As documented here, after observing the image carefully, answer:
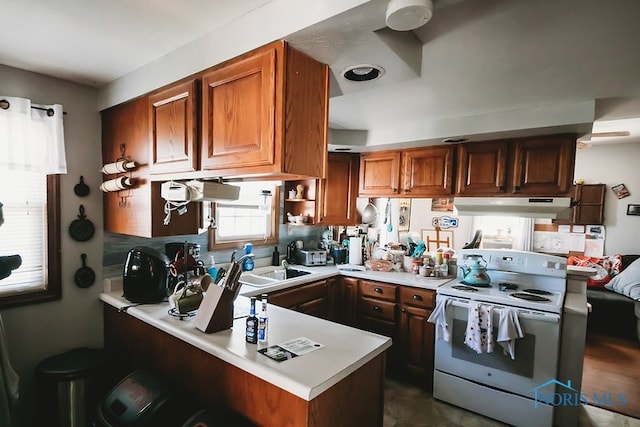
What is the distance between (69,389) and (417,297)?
7.97 ft

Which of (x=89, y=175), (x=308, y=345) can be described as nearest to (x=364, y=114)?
(x=308, y=345)

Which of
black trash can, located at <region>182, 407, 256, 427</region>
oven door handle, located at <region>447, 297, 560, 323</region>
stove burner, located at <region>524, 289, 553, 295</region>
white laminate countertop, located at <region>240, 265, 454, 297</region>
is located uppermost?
stove burner, located at <region>524, 289, 553, 295</region>

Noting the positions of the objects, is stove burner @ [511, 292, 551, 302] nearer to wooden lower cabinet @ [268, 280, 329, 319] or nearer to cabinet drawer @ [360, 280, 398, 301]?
cabinet drawer @ [360, 280, 398, 301]

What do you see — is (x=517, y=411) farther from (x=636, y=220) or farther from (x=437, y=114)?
(x=636, y=220)

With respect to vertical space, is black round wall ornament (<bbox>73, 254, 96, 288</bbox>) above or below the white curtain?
below

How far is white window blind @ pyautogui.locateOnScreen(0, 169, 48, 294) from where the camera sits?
193cm

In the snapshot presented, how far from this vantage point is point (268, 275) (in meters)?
3.18

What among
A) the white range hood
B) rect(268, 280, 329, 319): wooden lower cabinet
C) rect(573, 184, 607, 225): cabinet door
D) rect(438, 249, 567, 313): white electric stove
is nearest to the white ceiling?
the white range hood

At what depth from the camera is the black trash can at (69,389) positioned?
1.79 meters

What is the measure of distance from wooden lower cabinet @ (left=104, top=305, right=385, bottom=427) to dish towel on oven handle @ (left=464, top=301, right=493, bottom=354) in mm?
1111

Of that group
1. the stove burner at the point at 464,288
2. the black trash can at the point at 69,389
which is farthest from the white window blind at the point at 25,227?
the stove burner at the point at 464,288

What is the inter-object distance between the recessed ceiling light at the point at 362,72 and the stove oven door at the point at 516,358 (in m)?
1.84

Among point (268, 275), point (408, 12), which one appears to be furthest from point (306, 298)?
point (408, 12)

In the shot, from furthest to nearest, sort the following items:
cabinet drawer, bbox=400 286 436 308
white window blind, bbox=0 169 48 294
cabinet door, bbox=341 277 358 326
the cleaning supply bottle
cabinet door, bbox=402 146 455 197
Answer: cabinet door, bbox=341 277 358 326, the cleaning supply bottle, cabinet door, bbox=402 146 455 197, cabinet drawer, bbox=400 286 436 308, white window blind, bbox=0 169 48 294
